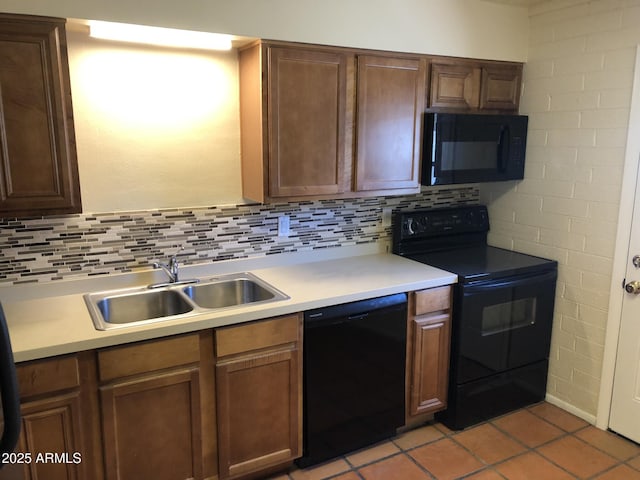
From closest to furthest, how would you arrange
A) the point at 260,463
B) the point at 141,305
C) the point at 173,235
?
1. the point at 260,463
2. the point at 141,305
3. the point at 173,235

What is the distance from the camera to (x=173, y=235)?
252 cm

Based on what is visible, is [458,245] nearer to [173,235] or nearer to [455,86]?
[455,86]

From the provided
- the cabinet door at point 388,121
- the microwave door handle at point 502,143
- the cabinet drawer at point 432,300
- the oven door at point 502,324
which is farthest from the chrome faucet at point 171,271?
the microwave door handle at point 502,143

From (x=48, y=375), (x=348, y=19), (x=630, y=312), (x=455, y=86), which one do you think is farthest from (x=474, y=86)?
(x=48, y=375)

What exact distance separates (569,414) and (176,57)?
289cm

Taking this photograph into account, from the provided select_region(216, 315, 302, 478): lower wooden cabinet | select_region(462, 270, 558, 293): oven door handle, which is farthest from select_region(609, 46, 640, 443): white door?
select_region(216, 315, 302, 478): lower wooden cabinet

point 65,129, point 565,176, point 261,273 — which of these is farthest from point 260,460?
point 565,176

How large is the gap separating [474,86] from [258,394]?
2001mm

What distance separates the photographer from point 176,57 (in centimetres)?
240

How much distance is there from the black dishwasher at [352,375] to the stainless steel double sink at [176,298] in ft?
0.97

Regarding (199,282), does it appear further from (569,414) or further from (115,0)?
(569,414)

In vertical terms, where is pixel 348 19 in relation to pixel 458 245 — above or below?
above

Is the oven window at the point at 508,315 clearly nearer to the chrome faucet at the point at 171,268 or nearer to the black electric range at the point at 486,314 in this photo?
the black electric range at the point at 486,314

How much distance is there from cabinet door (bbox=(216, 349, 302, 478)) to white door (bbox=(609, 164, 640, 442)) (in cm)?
173
